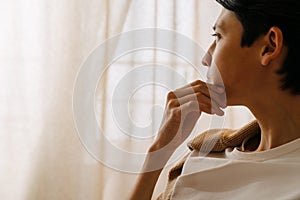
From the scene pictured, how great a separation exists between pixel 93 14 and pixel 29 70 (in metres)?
0.29

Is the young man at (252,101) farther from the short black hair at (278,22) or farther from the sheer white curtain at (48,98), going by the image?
the sheer white curtain at (48,98)

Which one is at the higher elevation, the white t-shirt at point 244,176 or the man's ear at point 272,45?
the man's ear at point 272,45

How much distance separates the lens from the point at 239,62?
0.93 m

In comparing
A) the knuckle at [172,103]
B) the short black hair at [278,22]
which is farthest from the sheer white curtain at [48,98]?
the short black hair at [278,22]

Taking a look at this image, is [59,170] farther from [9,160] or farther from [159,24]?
[159,24]

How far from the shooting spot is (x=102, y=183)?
167cm

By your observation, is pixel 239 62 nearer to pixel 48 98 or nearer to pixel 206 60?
pixel 206 60

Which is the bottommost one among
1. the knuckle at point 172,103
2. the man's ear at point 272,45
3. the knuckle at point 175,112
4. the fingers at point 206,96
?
the knuckle at point 175,112

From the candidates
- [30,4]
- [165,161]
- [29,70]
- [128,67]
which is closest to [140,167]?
[165,161]

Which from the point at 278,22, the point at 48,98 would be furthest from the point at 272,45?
the point at 48,98

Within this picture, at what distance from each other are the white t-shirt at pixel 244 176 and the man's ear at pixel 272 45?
16cm

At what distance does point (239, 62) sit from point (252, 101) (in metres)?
0.08

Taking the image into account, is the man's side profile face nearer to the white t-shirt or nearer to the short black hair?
the short black hair

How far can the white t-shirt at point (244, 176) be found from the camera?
0.89 m
